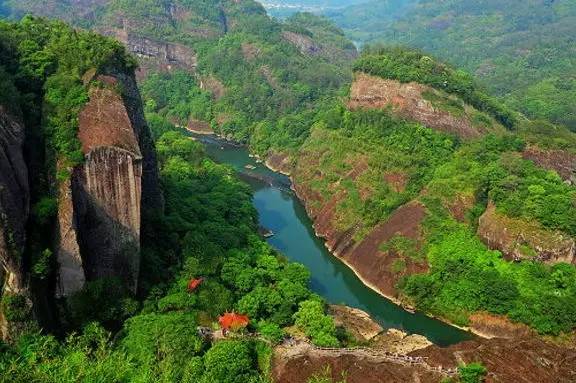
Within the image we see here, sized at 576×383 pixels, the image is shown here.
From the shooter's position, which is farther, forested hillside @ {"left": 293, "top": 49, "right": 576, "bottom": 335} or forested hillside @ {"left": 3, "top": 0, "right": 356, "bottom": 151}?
forested hillside @ {"left": 3, "top": 0, "right": 356, "bottom": 151}

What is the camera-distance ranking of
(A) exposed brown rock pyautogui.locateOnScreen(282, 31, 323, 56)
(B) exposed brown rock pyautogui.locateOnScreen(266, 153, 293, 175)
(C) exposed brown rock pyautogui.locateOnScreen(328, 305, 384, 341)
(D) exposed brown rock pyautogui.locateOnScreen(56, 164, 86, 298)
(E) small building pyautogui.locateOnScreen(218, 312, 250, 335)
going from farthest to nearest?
(A) exposed brown rock pyautogui.locateOnScreen(282, 31, 323, 56) → (B) exposed brown rock pyautogui.locateOnScreen(266, 153, 293, 175) → (C) exposed brown rock pyautogui.locateOnScreen(328, 305, 384, 341) → (E) small building pyautogui.locateOnScreen(218, 312, 250, 335) → (D) exposed brown rock pyautogui.locateOnScreen(56, 164, 86, 298)

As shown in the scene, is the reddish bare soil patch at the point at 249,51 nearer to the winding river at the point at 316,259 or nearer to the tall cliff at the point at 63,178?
the winding river at the point at 316,259

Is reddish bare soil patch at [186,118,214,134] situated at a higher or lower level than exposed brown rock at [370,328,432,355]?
lower

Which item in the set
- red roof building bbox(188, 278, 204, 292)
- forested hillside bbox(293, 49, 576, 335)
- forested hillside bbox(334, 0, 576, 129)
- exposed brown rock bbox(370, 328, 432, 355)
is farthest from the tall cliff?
forested hillside bbox(334, 0, 576, 129)

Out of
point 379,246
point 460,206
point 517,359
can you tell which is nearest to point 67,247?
point 517,359

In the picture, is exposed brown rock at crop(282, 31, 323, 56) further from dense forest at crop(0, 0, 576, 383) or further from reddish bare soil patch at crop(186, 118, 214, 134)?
reddish bare soil patch at crop(186, 118, 214, 134)

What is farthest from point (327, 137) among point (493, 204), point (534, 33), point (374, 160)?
point (534, 33)
